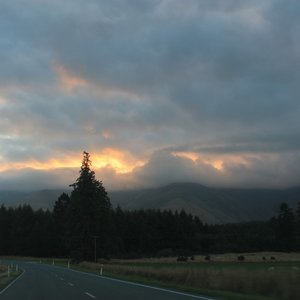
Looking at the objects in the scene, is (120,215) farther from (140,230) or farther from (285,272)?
(285,272)

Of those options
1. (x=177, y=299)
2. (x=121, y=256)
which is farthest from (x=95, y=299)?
(x=121, y=256)

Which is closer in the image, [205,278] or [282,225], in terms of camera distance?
[205,278]

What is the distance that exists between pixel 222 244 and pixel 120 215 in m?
33.5

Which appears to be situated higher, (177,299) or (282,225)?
(282,225)

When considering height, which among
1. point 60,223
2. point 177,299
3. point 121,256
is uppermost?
point 60,223

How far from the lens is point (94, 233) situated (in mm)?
96938

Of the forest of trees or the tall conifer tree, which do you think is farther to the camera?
the forest of trees

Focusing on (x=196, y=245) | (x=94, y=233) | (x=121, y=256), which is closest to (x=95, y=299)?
(x=94, y=233)

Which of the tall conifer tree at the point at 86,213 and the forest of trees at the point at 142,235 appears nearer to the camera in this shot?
the tall conifer tree at the point at 86,213

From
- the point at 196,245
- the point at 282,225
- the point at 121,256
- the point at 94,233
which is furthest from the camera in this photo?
the point at 196,245

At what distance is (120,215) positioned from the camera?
158250 mm

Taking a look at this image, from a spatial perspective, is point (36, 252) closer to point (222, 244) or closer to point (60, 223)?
point (60, 223)

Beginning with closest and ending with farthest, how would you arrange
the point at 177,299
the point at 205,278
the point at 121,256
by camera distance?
the point at 177,299
the point at 205,278
the point at 121,256

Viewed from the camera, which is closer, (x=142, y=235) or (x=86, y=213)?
(x=86, y=213)
